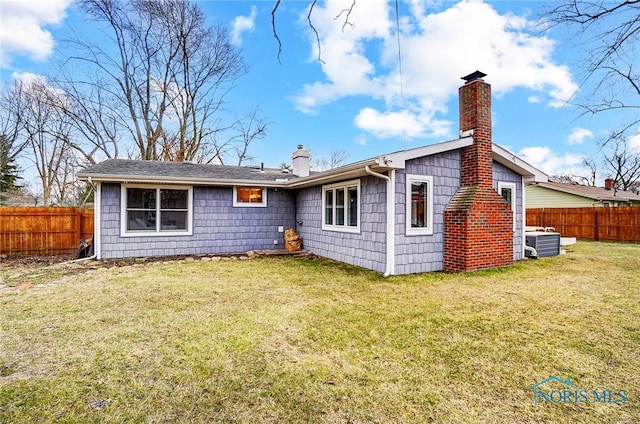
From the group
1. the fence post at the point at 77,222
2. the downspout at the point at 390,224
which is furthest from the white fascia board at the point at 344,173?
the fence post at the point at 77,222

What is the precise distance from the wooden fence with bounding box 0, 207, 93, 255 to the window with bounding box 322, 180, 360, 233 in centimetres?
778

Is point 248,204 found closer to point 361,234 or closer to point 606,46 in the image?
point 361,234

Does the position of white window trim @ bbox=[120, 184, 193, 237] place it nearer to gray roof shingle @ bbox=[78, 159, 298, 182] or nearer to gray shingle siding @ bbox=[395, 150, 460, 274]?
gray roof shingle @ bbox=[78, 159, 298, 182]

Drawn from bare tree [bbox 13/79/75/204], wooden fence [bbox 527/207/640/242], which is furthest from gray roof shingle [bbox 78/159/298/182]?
wooden fence [bbox 527/207/640/242]

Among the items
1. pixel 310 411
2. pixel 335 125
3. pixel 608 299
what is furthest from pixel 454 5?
pixel 335 125

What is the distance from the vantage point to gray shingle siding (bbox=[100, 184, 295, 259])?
28.2ft

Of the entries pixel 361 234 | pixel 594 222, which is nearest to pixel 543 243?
pixel 361 234

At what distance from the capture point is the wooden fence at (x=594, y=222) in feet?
45.6

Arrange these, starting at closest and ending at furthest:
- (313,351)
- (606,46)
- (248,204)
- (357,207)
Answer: (313,351) → (606,46) → (357,207) → (248,204)

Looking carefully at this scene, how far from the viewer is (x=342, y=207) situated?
8414 millimetres

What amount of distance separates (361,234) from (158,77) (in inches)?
658

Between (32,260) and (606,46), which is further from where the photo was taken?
(32,260)

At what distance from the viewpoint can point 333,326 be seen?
12.5 ft

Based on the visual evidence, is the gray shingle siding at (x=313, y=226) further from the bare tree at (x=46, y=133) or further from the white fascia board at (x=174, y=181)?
the bare tree at (x=46, y=133)
